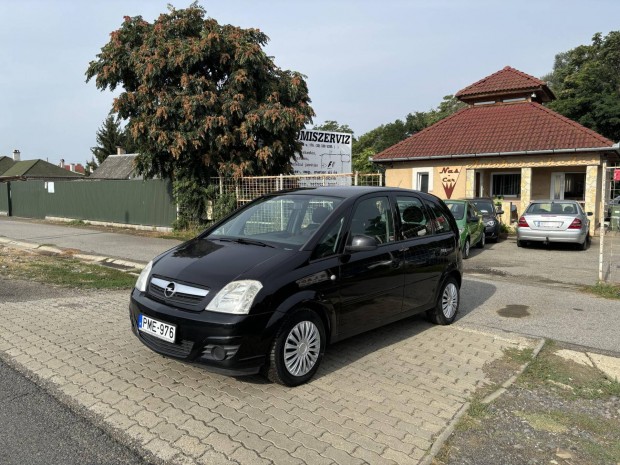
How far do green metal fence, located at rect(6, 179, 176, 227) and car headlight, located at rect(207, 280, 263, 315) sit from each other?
47.5 feet

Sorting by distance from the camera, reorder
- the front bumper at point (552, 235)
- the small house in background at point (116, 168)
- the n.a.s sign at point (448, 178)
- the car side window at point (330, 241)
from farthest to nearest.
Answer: the small house in background at point (116, 168) < the n.a.s sign at point (448, 178) < the front bumper at point (552, 235) < the car side window at point (330, 241)

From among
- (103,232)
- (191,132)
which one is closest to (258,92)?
(191,132)

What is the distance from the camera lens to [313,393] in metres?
4.01

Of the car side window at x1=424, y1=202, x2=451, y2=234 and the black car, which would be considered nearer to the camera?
the black car

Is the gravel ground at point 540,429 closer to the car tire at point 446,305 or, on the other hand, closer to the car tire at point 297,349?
the car tire at point 297,349

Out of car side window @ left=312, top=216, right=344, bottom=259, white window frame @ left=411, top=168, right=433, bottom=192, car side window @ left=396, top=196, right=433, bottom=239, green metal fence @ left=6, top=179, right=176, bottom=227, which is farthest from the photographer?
white window frame @ left=411, top=168, right=433, bottom=192

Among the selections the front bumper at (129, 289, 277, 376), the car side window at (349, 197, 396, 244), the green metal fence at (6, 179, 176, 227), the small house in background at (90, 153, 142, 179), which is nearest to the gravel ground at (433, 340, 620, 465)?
the front bumper at (129, 289, 277, 376)

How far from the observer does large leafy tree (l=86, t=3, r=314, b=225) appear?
46.3ft

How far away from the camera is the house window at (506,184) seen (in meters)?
19.7

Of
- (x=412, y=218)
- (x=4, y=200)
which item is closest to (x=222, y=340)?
(x=412, y=218)

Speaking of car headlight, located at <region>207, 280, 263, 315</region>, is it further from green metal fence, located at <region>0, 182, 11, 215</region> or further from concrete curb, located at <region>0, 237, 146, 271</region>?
green metal fence, located at <region>0, 182, 11, 215</region>

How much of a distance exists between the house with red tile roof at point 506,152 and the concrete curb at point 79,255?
1271 cm

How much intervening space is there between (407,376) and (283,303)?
55.7 inches

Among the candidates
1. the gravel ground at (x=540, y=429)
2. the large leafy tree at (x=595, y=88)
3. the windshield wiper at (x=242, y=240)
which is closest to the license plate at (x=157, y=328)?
the windshield wiper at (x=242, y=240)
